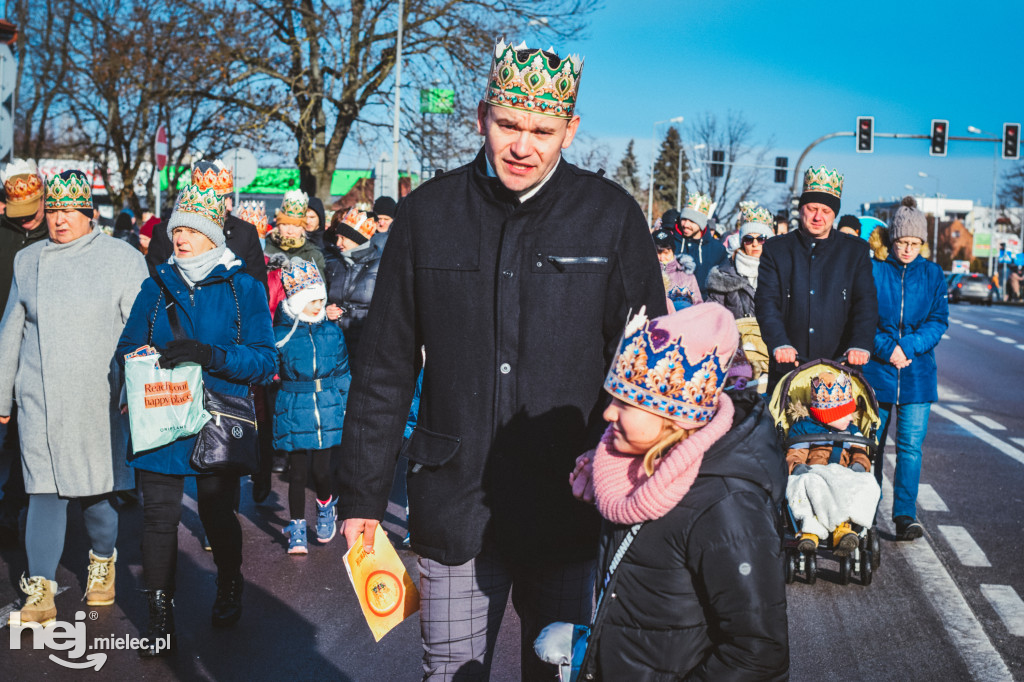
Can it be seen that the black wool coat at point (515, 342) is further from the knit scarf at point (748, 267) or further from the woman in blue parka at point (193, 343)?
the knit scarf at point (748, 267)

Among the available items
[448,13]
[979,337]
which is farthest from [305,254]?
[979,337]

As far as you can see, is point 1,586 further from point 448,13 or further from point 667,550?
point 448,13

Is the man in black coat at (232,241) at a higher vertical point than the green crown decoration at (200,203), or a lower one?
lower

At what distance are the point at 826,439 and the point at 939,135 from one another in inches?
1370

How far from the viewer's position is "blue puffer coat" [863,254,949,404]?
7.70 metres

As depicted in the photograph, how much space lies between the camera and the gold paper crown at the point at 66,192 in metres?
5.64

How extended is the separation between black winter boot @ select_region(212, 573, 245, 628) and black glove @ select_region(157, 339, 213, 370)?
1238mm

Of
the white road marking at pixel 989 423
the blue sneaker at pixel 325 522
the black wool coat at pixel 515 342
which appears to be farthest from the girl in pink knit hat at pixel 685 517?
the white road marking at pixel 989 423

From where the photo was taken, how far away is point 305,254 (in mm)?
10055

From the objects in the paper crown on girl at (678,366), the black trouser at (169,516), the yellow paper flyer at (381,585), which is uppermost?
the paper crown on girl at (678,366)

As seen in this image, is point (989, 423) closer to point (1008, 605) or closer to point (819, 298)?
point (819, 298)

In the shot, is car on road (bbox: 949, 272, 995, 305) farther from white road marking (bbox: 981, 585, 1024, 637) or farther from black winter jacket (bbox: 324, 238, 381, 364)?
white road marking (bbox: 981, 585, 1024, 637)

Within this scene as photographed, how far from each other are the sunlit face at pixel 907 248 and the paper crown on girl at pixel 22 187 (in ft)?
18.4

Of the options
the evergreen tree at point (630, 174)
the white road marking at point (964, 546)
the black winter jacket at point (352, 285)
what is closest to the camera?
the white road marking at point (964, 546)
